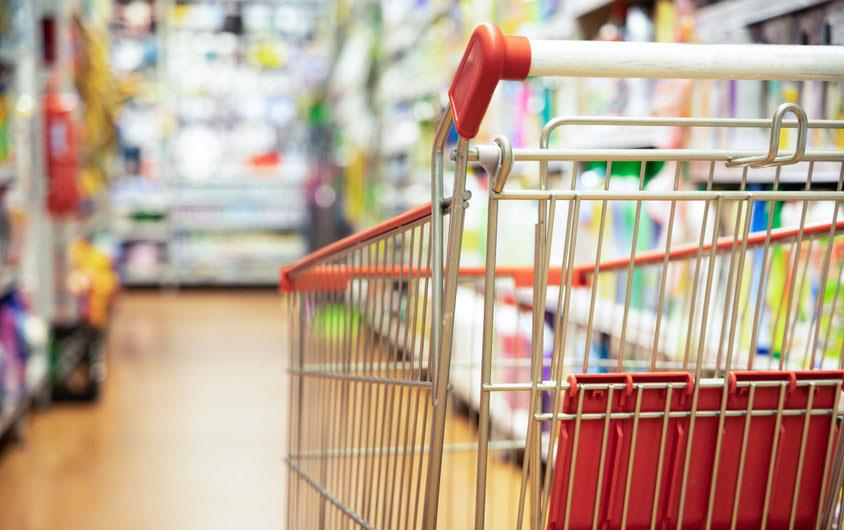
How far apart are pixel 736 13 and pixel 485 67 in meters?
1.48

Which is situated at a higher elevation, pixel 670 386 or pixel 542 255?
pixel 542 255

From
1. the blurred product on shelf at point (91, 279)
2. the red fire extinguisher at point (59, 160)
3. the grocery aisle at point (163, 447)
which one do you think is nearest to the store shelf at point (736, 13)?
the grocery aisle at point (163, 447)

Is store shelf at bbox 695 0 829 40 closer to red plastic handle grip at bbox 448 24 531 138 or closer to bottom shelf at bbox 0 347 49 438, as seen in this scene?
red plastic handle grip at bbox 448 24 531 138

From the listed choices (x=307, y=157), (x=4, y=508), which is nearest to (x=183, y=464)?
(x=4, y=508)

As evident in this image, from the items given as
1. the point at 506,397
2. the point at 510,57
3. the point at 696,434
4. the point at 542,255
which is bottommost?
the point at 506,397

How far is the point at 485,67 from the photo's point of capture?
1.02 metres

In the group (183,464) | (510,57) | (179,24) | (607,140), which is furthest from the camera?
(179,24)

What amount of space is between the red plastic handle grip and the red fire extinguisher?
358 cm

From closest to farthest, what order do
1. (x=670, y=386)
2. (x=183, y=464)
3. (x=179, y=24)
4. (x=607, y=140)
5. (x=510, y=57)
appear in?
1. (x=510, y=57)
2. (x=670, y=386)
3. (x=607, y=140)
4. (x=183, y=464)
5. (x=179, y=24)

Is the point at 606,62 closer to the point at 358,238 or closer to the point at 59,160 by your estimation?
the point at 358,238

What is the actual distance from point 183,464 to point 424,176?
2235 millimetres

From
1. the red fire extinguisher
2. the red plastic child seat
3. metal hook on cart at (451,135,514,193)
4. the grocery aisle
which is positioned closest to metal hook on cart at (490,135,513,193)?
metal hook on cart at (451,135,514,193)

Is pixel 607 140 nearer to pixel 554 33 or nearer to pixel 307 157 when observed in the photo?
pixel 554 33

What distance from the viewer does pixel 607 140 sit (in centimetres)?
296
